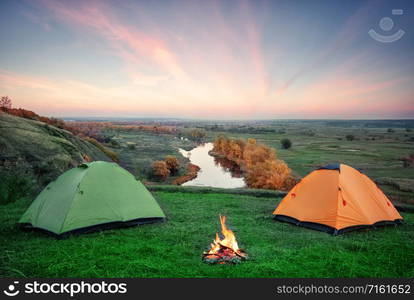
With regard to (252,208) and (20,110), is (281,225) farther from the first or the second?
(20,110)

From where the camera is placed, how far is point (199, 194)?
15.9 meters

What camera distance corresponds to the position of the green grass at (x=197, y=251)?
5.58 meters

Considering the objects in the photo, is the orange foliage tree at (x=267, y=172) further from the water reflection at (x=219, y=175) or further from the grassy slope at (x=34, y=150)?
the grassy slope at (x=34, y=150)

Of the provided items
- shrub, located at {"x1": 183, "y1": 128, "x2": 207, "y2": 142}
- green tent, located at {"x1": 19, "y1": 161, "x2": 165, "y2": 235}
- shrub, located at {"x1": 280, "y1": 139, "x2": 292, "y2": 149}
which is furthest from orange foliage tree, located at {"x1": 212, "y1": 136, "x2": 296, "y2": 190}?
shrub, located at {"x1": 183, "y1": 128, "x2": 207, "y2": 142}

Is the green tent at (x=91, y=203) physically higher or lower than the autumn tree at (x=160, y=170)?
higher

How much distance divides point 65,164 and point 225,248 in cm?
1269

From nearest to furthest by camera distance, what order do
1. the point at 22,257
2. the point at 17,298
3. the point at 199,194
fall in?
the point at 17,298 → the point at 22,257 → the point at 199,194

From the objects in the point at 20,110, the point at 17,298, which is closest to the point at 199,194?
the point at 17,298

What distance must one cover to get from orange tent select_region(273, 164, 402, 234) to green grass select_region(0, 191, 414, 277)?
1.13ft

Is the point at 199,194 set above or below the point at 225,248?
below

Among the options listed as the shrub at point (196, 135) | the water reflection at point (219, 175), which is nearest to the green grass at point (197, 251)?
the water reflection at point (219, 175)

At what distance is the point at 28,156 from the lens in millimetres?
15266

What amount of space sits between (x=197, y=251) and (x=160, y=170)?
33.3 meters

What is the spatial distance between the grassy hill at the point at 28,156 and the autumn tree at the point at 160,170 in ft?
65.0
